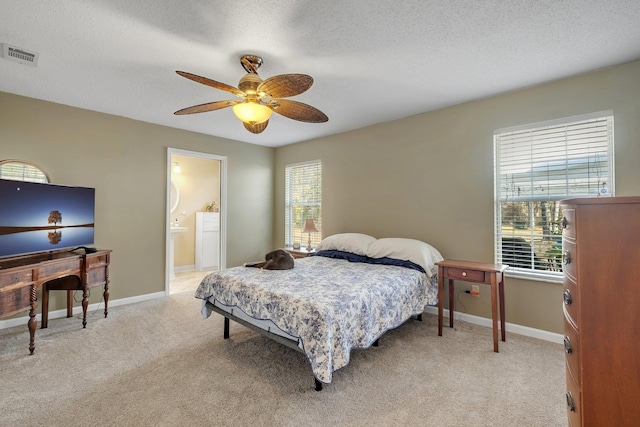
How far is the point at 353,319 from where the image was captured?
2102 millimetres

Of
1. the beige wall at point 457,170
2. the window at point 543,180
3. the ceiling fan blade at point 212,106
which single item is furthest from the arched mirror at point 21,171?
the window at point 543,180

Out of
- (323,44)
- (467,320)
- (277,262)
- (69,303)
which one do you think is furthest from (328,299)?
(69,303)

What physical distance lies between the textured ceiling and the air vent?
6cm

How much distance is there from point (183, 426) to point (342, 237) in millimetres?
2685

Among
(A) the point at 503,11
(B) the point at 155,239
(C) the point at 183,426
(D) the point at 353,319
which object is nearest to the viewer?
(C) the point at 183,426

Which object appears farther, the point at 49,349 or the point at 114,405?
the point at 49,349

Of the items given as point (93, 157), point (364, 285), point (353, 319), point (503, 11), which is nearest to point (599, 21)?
point (503, 11)

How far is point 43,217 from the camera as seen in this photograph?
3.04 metres

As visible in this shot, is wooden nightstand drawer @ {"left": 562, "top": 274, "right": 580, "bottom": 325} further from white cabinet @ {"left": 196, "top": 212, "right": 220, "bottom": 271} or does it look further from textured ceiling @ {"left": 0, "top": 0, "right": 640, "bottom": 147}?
white cabinet @ {"left": 196, "top": 212, "right": 220, "bottom": 271}

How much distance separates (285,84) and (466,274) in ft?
7.84

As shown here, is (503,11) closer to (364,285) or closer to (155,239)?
(364,285)

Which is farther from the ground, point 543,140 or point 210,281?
point 543,140

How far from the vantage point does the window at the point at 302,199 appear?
508 cm

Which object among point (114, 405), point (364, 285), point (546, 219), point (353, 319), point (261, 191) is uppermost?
point (261, 191)
